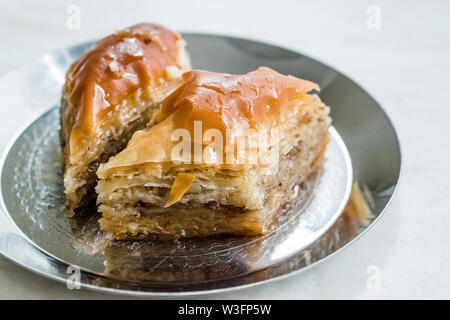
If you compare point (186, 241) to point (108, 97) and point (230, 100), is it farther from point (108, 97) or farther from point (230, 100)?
point (108, 97)

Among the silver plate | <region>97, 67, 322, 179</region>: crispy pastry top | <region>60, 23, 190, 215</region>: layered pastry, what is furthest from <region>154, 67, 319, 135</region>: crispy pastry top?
the silver plate

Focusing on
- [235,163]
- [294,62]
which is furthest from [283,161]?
[294,62]

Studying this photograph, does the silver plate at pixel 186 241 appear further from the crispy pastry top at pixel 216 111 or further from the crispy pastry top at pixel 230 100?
the crispy pastry top at pixel 230 100

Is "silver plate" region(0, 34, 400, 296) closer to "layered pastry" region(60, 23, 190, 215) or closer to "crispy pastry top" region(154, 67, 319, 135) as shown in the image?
"layered pastry" region(60, 23, 190, 215)

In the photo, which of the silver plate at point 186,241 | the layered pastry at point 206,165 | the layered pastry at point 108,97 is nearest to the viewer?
the silver plate at point 186,241

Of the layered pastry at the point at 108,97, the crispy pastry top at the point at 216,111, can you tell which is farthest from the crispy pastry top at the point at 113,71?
the crispy pastry top at the point at 216,111

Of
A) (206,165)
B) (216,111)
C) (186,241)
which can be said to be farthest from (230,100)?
(186,241)
